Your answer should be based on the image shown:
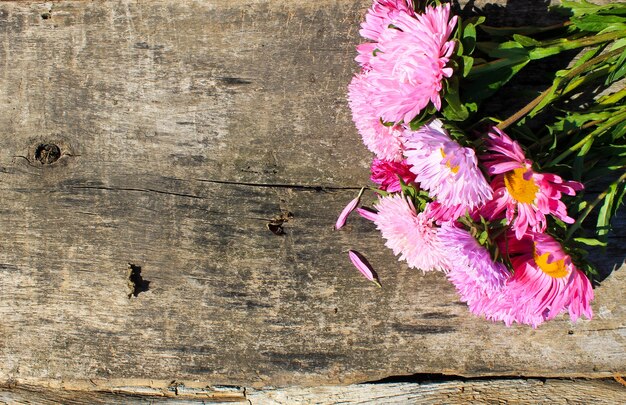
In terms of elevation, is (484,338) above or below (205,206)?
below

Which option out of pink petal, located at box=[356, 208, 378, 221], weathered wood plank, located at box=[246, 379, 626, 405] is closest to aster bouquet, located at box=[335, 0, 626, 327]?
pink petal, located at box=[356, 208, 378, 221]

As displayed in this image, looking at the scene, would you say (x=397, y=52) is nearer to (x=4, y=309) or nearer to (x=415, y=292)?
(x=415, y=292)

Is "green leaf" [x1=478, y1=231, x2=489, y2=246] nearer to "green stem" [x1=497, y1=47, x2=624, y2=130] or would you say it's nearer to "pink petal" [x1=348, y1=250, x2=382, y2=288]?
"green stem" [x1=497, y1=47, x2=624, y2=130]

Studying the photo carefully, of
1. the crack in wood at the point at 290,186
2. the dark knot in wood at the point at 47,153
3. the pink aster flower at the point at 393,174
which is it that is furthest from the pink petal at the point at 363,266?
the dark knot in wood at the point at 47,153

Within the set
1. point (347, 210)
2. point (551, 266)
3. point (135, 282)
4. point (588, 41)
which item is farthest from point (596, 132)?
point (135, 282)

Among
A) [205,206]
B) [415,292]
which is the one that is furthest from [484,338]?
[205,206]

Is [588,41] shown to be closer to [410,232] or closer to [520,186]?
[520,186]

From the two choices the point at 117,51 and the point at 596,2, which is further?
the point at 117,51
